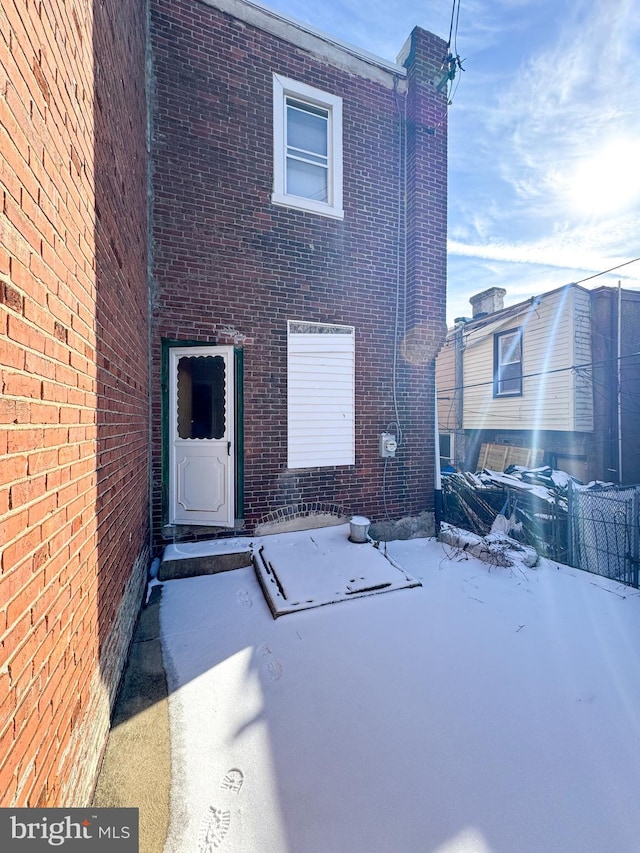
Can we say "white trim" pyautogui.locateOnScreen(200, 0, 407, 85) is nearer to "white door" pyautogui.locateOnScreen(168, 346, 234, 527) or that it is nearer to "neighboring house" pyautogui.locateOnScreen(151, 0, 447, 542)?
"neighboring house" pyautogui.locateOnScreen(151, 0, 447, 542)

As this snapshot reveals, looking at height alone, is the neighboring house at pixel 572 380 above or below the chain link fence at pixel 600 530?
above

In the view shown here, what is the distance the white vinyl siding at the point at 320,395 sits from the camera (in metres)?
4.93

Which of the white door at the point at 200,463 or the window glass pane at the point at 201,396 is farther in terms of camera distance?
the window glass pane at the point at 201,396

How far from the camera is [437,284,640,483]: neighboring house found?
9.23 meters

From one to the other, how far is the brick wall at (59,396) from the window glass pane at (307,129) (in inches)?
112

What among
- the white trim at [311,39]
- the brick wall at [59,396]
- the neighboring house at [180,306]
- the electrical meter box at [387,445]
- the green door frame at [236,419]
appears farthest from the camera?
the electrical meter box at [387,445]

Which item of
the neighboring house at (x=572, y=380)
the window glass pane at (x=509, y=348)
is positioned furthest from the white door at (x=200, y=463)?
the window glass pane at (x=509, y=348)

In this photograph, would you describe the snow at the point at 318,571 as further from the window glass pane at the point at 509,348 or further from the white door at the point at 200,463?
the window glass pane at the point at 509,348

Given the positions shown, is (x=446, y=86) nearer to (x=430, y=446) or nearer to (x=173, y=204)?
(x=173, y=204)

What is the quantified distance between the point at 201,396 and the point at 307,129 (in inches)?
163

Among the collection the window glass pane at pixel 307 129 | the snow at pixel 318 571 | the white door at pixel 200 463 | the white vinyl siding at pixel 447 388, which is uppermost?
the window glass pane at pixel 307 129

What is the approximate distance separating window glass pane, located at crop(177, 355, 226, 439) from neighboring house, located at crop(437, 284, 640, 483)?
8.22m

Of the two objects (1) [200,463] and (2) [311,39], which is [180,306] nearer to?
(1) [200,463]

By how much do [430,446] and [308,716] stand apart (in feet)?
13.6
